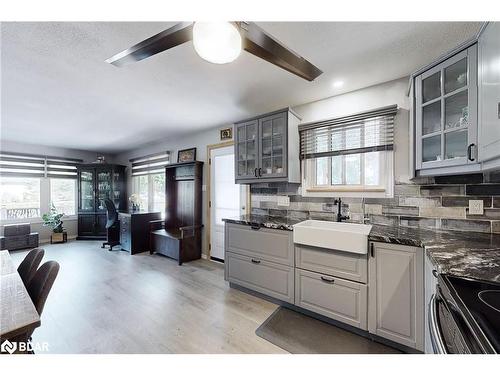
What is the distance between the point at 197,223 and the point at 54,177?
168 inches

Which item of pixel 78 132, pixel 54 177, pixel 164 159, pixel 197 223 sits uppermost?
pixel 78 132

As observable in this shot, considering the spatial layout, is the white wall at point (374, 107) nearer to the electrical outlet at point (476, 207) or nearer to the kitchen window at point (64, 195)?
the electrical outlet at point (476, 207)

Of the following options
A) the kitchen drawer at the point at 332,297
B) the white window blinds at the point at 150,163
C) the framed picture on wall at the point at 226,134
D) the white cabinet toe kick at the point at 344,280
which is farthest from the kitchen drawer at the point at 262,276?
the white window blinds at the point at 150,163

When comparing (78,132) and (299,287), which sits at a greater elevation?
(78,132)

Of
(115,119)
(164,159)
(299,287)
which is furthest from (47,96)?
(299,287)

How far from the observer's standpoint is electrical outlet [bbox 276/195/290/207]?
9.27 feet

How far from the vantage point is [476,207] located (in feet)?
5.73

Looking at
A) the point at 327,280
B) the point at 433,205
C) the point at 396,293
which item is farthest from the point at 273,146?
the point at 396,293

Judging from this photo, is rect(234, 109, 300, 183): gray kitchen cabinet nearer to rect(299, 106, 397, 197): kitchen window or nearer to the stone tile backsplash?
rect(299, 106, 397, 197): kitchen window

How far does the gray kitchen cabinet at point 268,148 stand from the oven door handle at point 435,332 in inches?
65.7

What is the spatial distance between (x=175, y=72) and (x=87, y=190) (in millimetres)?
5182
